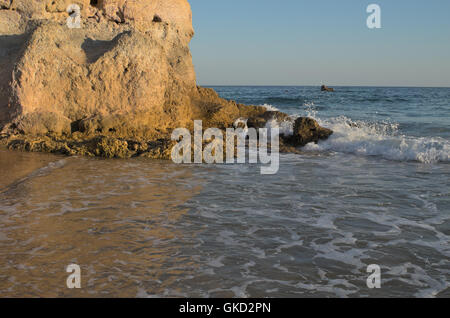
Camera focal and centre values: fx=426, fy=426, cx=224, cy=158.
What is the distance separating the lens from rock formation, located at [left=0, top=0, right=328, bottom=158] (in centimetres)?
783

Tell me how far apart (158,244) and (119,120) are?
5.03 meters

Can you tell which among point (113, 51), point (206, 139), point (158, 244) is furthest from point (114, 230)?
point (113, 51)

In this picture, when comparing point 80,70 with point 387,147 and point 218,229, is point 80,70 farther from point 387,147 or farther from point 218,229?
point 387,147

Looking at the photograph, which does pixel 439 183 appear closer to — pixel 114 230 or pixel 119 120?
pixel 114 230

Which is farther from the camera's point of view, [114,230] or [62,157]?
[62,157]

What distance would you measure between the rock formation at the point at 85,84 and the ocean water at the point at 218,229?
1.12 meters

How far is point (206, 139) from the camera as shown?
7891 mm
